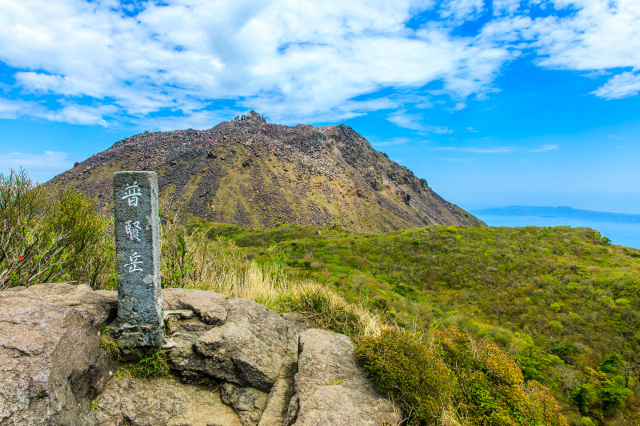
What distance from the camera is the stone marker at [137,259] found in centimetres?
404

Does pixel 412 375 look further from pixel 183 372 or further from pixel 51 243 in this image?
pixel 51 243

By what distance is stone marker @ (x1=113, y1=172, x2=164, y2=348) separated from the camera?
4039 millimetres

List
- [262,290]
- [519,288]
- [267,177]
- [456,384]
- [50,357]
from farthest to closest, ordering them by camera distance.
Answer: [267,177] < [519,288] < [262,290] < [456,384] < [50,357]

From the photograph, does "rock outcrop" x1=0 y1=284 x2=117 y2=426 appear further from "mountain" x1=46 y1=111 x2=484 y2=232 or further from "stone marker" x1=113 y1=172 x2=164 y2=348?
"mountain" x1=46 y1=111 x2=484 y2=232

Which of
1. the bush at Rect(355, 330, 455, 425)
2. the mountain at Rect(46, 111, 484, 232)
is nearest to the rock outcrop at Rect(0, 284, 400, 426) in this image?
the bush at Rect(355, 330, 455, 425)

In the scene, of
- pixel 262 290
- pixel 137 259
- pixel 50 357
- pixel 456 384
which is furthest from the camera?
pixel 262 290

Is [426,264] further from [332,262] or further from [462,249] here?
[332,262]

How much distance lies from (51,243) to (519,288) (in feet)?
52.4

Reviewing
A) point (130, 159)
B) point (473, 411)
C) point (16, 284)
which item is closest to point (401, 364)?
point (473, 411)

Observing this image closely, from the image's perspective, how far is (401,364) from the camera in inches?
148

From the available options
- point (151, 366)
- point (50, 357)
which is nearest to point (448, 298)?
point (151, 366)

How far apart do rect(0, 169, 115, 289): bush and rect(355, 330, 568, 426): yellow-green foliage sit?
19.3 ft

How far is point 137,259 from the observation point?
4117 mm

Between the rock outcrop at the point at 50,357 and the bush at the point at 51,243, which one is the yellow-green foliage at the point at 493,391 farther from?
the bush at the point at 51,243
